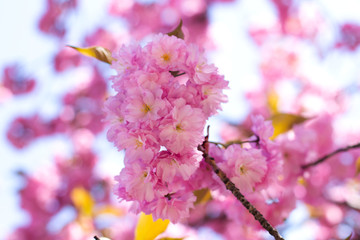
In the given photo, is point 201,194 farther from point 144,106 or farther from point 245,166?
point 144,106

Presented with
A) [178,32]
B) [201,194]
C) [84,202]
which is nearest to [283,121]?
[201,194]

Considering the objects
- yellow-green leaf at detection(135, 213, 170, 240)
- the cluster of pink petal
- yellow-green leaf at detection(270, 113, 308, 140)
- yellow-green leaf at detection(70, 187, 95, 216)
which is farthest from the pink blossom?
yellow-green leaf at detection(70, 187, 95, 216)

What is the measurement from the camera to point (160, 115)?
62cm

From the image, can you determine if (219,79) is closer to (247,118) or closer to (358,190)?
(358,190)

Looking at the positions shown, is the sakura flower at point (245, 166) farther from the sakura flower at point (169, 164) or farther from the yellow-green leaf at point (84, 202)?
the yellow-green leaf at point (84, 202)

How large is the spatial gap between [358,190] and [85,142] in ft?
7.33

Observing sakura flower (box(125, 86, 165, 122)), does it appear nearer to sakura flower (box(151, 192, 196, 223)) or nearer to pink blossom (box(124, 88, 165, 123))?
pink blossom (box(124, 88, 165, 123))

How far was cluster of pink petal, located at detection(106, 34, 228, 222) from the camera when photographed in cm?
61

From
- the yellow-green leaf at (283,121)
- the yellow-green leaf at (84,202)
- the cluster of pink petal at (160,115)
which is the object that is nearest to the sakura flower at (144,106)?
the cluster of pink petal at (160,115)

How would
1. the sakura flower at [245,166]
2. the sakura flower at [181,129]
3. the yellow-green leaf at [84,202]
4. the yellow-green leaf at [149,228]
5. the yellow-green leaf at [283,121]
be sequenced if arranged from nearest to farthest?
1. the sakura flower at [181,129]
2. the sakura flower at [245,166]
3. the yellow-green leaf at [149,228]
4. the yellow-green leaf at [283,121]
5. the yellow-green leaf at [84,202]

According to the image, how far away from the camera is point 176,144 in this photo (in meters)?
0.61

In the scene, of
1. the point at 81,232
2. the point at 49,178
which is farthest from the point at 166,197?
the point at 49,178

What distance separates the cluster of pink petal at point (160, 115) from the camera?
615 mm

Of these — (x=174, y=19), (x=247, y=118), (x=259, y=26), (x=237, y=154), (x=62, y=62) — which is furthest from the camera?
(x=259, y=26)
